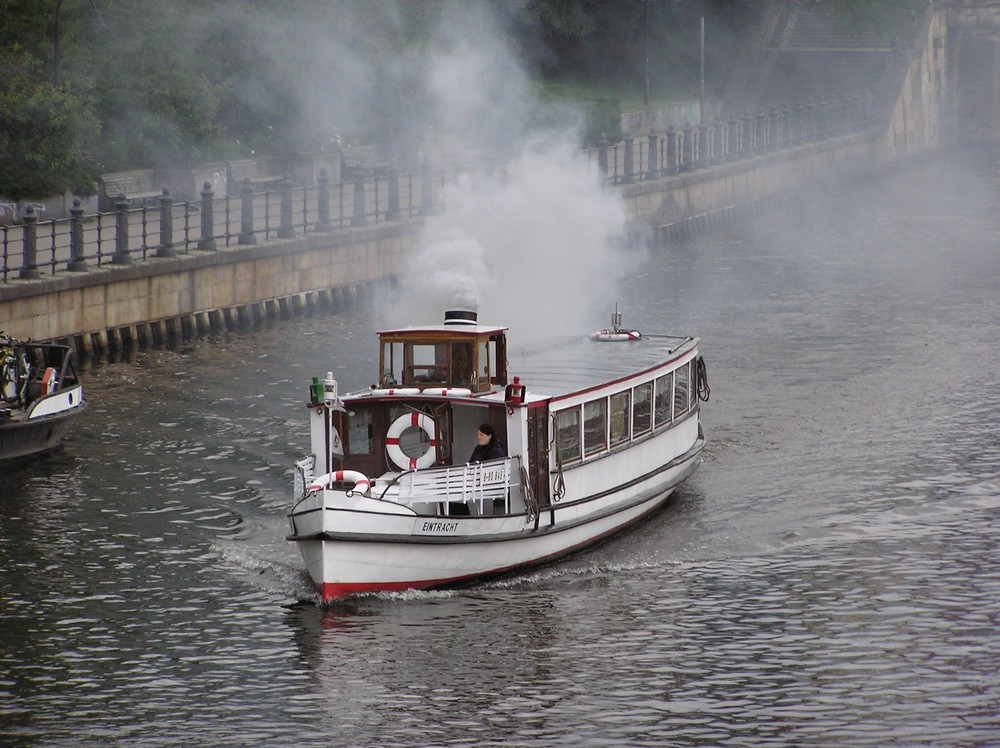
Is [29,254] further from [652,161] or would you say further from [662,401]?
[652,161]

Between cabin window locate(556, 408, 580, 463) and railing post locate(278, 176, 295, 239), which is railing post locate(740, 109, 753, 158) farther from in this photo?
cabin window locate(556, 408, 580, 463)

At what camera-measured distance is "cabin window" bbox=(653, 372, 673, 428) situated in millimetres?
28562

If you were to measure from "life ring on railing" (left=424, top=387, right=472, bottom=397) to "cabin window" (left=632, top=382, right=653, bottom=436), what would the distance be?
3394 mm

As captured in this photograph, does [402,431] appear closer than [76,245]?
Yes

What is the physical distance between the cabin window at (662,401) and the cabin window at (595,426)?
1868 millimetres

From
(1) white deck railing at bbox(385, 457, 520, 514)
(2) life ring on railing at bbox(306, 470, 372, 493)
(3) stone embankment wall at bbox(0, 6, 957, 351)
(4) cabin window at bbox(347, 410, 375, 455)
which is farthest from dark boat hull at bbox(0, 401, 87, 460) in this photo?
(1) white deck railing at bbox(385, 457, 520, 514)

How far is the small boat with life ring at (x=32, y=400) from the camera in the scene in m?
32.0

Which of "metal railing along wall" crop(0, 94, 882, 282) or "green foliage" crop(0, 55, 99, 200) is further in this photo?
"green foliage" crop(0, 55, 99, 200)

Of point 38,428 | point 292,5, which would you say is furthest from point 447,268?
point 292,5

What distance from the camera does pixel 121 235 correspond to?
42.2 meters

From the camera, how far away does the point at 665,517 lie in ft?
95.4

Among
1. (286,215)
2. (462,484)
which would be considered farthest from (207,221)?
(462,484)

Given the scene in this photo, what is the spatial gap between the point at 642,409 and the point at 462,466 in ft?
14.8

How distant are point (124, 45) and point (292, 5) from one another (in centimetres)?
696
